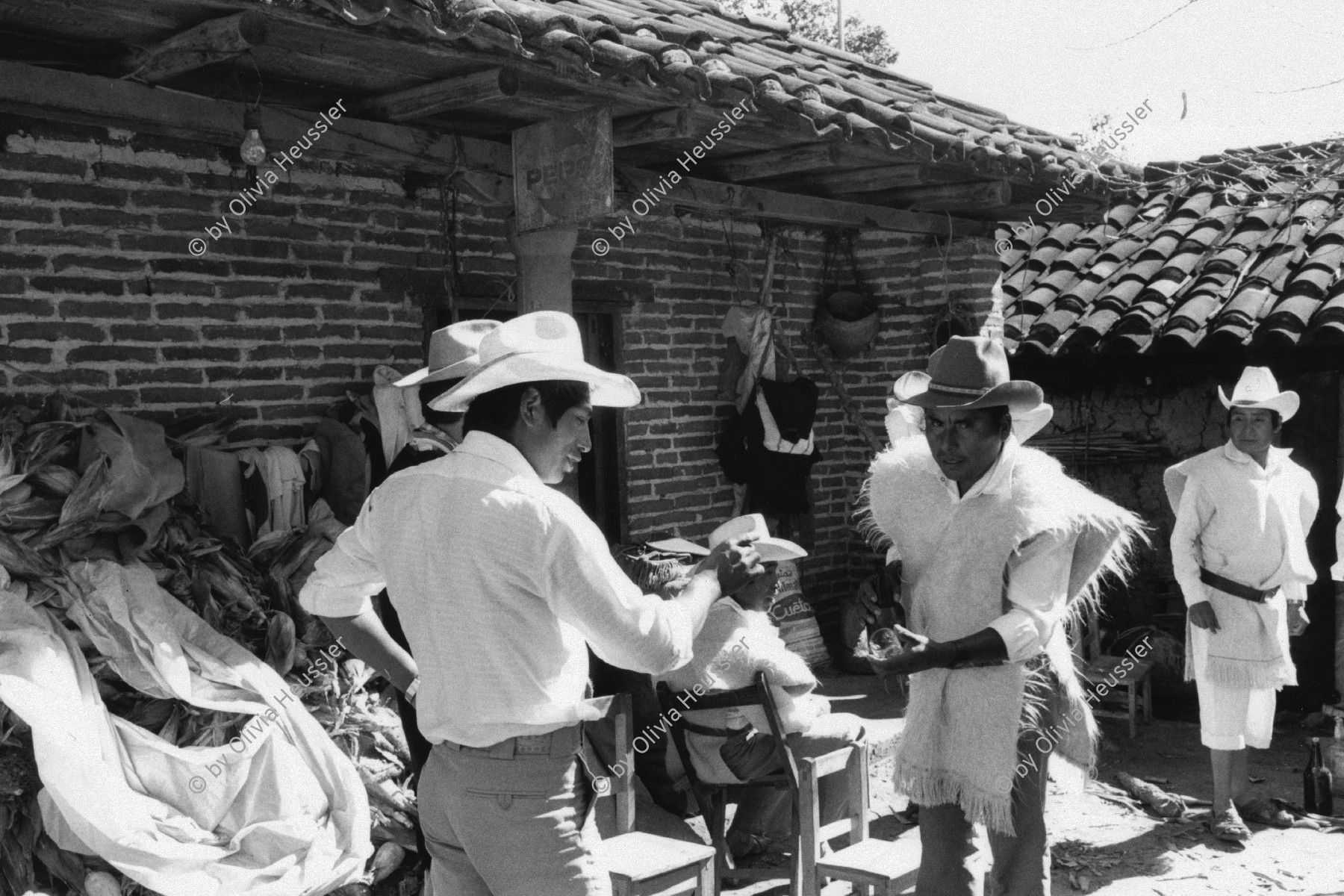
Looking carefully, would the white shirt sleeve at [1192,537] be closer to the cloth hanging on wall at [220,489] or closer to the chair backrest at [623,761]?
the chair backrest at [623,761]

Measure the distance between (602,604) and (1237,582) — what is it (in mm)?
4572

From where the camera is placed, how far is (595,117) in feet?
15.6

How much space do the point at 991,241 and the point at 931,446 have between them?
18.3 ft

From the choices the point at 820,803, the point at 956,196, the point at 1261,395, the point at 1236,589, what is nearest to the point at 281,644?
the point at 820,803

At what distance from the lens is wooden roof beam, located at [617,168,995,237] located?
6062 mm

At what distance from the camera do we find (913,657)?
3.31 meters

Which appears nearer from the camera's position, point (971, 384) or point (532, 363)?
point (532, 363)

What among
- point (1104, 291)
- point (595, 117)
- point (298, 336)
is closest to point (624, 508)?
point (298, 336)

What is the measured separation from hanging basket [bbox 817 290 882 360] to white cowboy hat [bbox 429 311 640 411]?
575cm

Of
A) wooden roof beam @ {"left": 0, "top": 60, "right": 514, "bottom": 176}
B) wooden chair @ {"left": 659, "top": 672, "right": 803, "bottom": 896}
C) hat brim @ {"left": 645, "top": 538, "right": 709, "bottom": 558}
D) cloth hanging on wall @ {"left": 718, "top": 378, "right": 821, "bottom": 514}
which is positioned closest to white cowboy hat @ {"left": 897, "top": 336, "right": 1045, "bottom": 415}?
wooden chair @ {"left": 659, "top": 672, "right": 803, "bottom": 896}

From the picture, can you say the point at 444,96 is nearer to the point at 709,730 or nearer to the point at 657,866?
the point at 709,730

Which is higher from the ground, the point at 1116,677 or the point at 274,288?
the point at 274,288

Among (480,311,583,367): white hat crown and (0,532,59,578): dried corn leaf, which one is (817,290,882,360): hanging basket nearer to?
(0,532,59,578): dried corn leaf

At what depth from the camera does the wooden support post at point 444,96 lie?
14.1ft
